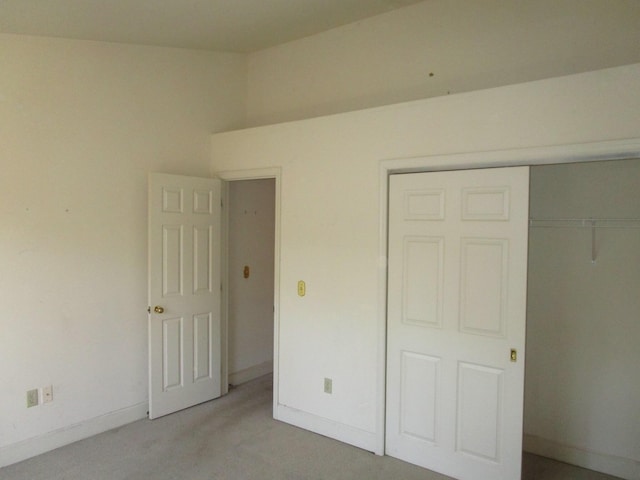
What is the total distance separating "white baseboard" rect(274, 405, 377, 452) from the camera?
3.26 m

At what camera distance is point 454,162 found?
287 cm

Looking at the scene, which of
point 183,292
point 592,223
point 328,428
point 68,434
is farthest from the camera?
point 183,292

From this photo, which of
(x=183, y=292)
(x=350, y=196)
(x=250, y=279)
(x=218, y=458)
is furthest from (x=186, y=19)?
(x=218, y=458)

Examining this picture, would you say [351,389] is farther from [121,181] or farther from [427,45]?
[427,45]

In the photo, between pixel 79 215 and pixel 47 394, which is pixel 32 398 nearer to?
pixel 47 394

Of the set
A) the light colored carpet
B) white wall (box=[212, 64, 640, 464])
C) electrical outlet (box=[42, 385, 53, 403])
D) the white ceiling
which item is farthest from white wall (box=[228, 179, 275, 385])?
electrical outlet (box=[42, 385, 53, 403])

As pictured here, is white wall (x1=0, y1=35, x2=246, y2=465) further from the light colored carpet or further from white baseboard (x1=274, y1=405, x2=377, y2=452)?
white baseboard (x1=274, y1=405, x2=377, y2=452)

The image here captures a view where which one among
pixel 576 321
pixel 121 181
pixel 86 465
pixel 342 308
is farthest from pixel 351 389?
pixel 121 181

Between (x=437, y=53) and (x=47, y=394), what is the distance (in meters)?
3.95

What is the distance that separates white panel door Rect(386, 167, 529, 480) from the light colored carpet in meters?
0.32

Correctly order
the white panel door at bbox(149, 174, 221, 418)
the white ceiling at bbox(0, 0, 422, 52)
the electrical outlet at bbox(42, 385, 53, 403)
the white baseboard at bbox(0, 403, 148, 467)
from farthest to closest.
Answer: the white panel door at bbox(149, 174, 221, 418), the electrical outlet at bbox(42, 385, 53, 403), the white baseboard at bbox(0, 403, 148, 467), the white ceiling at bbox(0, 0, 422, 52)

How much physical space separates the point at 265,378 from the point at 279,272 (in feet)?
5.56

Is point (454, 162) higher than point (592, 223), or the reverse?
point (454, 162)

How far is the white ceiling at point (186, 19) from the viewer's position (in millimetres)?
2793
